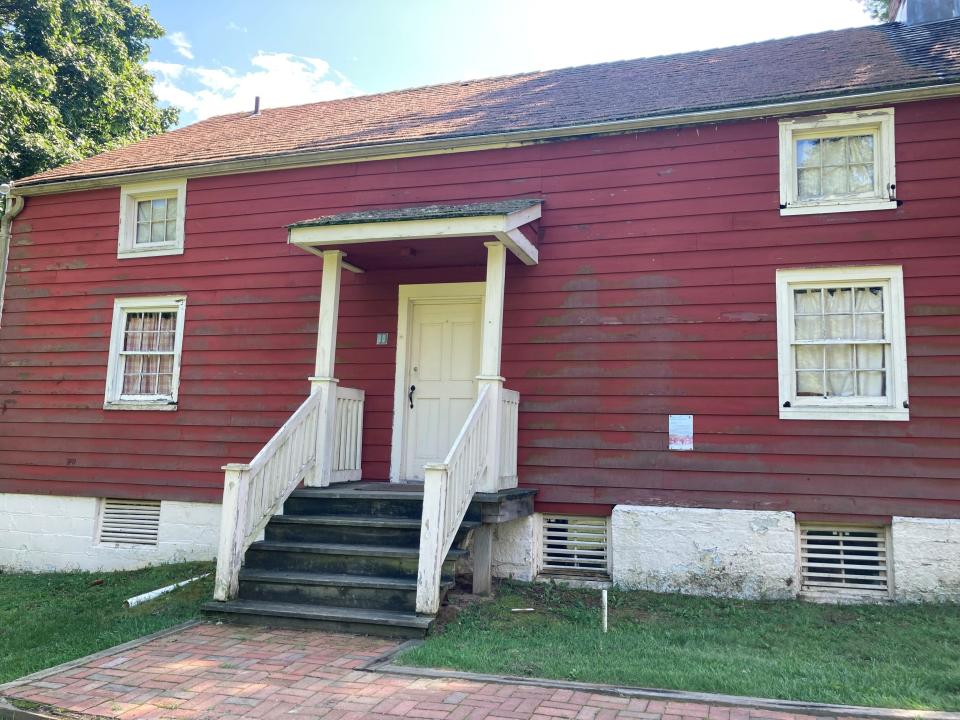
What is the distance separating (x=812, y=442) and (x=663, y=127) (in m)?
3.40

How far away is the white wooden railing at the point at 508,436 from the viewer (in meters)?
6.93

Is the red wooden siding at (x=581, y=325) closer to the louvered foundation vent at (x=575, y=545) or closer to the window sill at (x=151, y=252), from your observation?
the window sill at (x=151, y=252)

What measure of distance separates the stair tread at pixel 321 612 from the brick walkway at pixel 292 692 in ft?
0.77

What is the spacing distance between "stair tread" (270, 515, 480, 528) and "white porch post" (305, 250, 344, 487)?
0.62m

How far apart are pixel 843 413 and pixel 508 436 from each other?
3048 mm

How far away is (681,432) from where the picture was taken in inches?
276

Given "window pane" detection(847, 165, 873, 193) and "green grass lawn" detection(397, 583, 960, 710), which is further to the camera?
"window pane" detection(847, 165, 873, 193)

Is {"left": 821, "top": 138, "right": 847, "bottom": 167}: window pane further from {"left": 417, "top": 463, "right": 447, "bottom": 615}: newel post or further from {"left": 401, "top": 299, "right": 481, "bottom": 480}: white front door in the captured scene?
{"left": 417, "top": 463, "right": 447, "bottom": 615}: newel post

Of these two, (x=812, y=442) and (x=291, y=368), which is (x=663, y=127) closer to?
(x=812, y=442)

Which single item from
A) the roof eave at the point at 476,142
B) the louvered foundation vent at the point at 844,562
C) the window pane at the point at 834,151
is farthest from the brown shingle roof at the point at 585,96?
the louvered foundation vent at the point at 844,562

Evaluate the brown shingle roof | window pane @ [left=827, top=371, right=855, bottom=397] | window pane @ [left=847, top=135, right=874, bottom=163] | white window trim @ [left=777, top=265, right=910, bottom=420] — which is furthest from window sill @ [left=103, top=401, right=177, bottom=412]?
window pane @ [left=847, top=135, right=874, bottom=163]

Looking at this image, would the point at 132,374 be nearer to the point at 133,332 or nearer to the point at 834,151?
the point at 133,332

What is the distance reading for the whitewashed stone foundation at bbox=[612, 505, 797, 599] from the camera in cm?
655

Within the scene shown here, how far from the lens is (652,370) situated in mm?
7168
